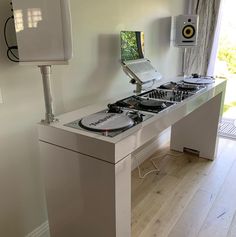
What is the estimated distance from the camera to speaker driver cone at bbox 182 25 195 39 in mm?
2479

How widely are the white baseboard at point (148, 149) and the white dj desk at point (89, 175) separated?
103 cm

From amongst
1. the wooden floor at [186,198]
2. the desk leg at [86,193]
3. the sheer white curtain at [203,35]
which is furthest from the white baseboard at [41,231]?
the sheer white curtain at [203,35]

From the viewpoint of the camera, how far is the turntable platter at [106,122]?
112 centimetres

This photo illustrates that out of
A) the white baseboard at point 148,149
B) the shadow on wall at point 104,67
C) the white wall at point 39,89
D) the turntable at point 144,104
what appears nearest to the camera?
the white wall at point 39,89

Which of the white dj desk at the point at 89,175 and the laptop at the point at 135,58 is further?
the laptop at the point at 135,58

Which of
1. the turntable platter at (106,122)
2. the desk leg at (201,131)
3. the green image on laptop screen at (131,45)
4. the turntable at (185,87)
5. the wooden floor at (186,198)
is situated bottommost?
the wooden floor at (186,198)

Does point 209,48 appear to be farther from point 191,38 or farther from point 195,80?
point 195,80

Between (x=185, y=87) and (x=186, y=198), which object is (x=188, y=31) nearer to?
(x=185, y=87)

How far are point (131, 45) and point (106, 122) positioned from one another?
2.83 feet

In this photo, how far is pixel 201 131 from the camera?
2.56m

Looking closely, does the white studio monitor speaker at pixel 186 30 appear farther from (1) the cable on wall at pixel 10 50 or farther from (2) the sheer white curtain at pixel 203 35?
(1) the cable on wall at pixel 10 50

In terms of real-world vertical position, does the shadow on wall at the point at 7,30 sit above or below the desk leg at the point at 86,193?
above

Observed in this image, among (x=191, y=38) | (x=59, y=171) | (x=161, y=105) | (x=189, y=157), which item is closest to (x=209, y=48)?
(x=191, y=38)

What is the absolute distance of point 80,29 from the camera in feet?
5.10
